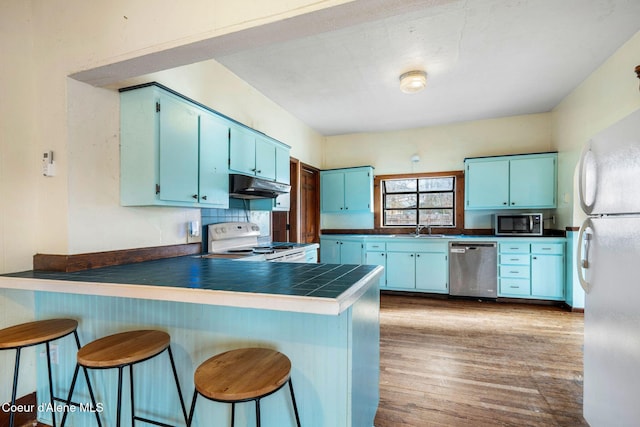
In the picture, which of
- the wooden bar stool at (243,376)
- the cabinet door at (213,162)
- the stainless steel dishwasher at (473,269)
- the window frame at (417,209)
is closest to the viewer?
the wooden bar stool at (243,376)

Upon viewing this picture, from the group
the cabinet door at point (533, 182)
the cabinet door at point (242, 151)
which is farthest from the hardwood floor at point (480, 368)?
the cabinet door at point (242, 151)

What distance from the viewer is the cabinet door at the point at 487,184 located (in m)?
4.30

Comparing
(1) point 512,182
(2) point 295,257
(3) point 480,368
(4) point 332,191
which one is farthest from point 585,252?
(4) point 332,191

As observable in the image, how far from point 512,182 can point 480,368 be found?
2.96 m

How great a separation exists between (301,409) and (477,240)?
12.2 ft

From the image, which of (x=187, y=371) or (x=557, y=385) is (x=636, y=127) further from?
(x=187, y=371)

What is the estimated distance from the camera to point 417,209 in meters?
5.12

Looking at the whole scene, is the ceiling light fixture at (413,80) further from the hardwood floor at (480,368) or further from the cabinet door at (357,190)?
the hardwood floor at (480,368)

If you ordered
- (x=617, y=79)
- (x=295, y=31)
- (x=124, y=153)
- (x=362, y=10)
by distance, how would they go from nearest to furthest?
(x=362, y=10), (x=295, y=31), (x=124, y=153), (x=617, y=79)

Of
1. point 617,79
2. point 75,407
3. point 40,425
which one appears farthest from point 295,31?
point 617,79

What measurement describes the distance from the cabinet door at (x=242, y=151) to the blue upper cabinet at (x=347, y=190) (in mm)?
2420

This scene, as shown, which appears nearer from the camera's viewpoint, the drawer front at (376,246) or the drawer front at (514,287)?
the drawer front at (514,287)

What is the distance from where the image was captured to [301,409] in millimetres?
1334

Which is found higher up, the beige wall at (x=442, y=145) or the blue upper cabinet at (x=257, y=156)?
the beige wall at (x=442, y=145)
